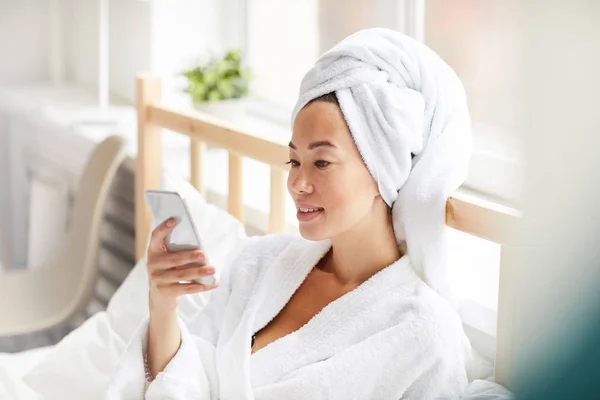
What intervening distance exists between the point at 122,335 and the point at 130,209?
0.60 metres

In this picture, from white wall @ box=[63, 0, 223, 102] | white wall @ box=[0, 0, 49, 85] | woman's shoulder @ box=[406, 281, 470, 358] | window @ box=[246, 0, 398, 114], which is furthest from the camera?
white wall @ box=[0, 0, 49, 85]

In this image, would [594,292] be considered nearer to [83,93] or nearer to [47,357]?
[47,357]

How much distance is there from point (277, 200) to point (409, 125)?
49 cm

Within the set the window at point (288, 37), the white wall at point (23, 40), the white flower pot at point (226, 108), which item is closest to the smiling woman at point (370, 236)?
the window at point (288, 37)

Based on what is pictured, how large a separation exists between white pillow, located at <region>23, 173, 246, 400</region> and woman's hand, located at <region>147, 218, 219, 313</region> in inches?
13.4

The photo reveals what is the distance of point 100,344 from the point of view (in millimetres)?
1330

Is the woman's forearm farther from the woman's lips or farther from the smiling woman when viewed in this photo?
the woman's lips

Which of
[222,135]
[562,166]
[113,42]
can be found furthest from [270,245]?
[113,42]

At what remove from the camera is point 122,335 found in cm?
137

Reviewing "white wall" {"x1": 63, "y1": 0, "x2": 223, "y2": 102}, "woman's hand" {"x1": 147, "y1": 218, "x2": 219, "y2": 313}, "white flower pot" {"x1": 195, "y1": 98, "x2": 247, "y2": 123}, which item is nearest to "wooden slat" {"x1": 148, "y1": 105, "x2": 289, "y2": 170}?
"white flower pot" {"x1": 195, "y1": 98, "x2": 247, "y2": 123}

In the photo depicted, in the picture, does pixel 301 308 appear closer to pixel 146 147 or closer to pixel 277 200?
pixel 277 200

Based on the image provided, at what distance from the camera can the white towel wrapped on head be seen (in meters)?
0.83

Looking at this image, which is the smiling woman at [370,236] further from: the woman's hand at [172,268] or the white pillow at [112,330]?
the white pillow at [112,330]

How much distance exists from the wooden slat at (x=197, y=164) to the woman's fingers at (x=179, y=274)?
61 cm
